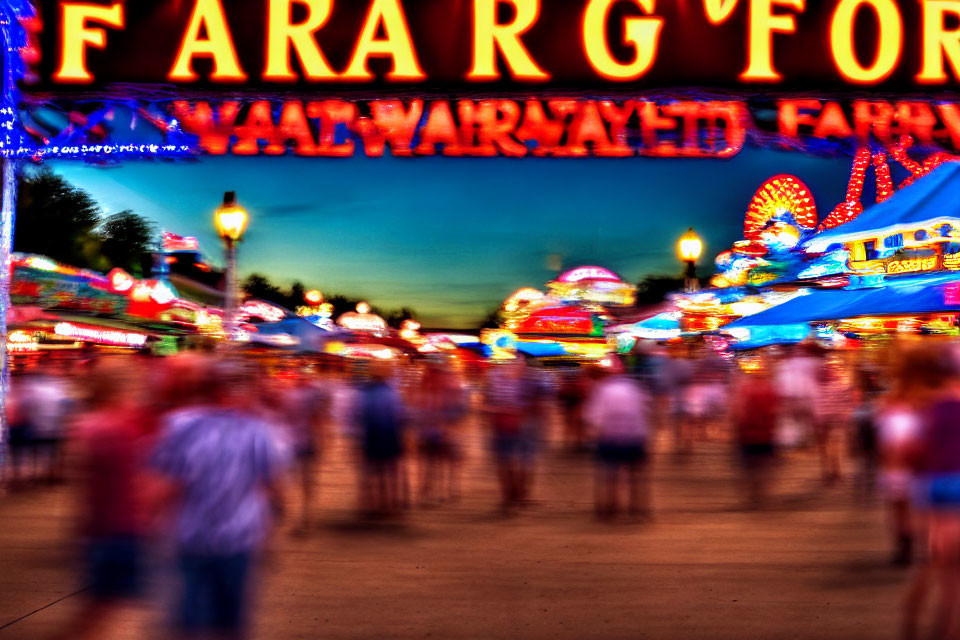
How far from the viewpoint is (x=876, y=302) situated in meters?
20.6

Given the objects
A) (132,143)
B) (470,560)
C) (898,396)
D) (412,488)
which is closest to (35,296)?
(412,488)

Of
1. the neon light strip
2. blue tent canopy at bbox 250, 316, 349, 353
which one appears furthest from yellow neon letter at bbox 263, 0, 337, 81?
the neon light strip

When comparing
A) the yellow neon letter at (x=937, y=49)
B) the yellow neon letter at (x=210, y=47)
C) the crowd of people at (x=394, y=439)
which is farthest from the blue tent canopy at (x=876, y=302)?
the yellow neon letter at (x=210, y=47)

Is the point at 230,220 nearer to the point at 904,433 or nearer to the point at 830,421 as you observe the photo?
the point at 830,421

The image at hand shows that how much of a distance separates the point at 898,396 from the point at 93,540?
4.60m

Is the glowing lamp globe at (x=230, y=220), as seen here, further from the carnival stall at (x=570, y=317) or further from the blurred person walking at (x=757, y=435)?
the carnival stall at (x=570, y=317)

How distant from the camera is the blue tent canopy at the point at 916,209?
79.4 feet

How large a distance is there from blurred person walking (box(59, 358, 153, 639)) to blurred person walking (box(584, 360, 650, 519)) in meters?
6.13

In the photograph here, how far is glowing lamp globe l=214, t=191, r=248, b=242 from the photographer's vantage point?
13.7 m

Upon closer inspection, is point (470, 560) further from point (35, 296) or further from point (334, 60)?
point (35, 296)

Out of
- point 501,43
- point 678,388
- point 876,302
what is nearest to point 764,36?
point 501,43

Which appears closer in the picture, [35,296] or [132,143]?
[132,143]

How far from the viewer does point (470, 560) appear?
302 inches

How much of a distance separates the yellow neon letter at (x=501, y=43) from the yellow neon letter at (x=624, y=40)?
443 mm
